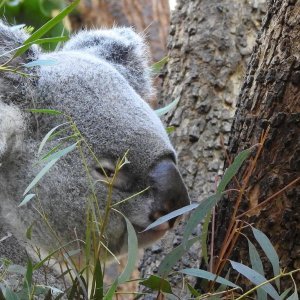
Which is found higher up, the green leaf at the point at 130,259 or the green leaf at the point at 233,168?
the green leaf at the point at 233,168

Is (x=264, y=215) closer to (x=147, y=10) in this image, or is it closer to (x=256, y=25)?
(x=256, y=25)

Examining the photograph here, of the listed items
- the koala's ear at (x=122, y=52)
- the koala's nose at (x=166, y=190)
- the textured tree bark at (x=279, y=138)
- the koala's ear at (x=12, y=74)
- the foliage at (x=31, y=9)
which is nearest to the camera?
the textured tree bark at (x=279, y=138)

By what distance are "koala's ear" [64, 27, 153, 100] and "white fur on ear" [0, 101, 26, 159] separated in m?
0.54

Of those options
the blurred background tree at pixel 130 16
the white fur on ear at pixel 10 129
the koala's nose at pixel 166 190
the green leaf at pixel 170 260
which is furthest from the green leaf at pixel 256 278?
the blurred background tree at pixel 130 16

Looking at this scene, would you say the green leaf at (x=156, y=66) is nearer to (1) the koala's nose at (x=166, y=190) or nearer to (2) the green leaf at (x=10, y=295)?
(1) the koala's nose at (x=166, y=190)

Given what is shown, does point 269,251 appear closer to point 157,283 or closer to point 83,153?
point 157,283

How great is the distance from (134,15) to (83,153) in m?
2.77

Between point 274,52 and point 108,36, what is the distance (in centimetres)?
95

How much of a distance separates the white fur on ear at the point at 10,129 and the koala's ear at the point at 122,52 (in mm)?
542

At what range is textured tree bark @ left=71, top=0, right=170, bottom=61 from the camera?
485 centimetres

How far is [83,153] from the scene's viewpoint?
2.28 metres

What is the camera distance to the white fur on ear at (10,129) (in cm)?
221

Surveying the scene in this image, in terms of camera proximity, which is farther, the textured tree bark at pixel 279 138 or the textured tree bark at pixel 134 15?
the textured tree bark at pixel 134 15

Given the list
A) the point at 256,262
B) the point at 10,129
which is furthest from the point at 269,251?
the point at 10,129
